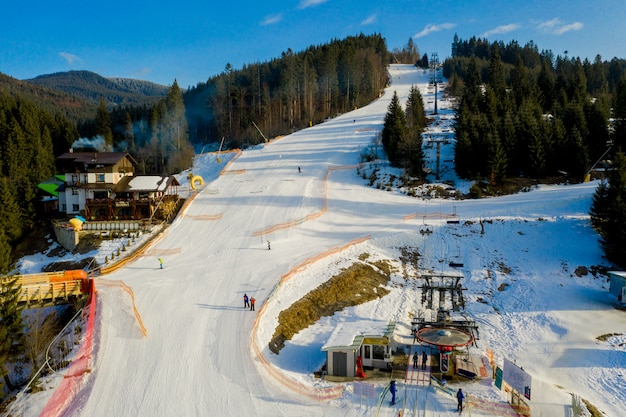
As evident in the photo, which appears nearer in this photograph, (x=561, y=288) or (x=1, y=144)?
(x=561, y=288)

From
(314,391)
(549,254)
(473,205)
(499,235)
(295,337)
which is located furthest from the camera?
(473,205)

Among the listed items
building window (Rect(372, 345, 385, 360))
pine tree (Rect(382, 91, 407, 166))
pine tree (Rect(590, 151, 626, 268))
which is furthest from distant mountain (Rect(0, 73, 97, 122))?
building window (Rect(372, 345, 385, 360))

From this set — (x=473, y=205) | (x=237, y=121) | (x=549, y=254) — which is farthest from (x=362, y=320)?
(x=237, y=121)

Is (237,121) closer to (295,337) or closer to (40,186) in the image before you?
(40,186)

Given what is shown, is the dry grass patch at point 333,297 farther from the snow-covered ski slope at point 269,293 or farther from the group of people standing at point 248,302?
the group of people standing at point 248,302

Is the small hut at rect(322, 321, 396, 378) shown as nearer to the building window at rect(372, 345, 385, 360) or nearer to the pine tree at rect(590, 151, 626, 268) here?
the building window at rect(372, 345, 385, 360)

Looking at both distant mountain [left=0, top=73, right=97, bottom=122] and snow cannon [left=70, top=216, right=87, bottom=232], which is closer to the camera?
snow cannon [left=70, top=216, right=87, bottom=232]
